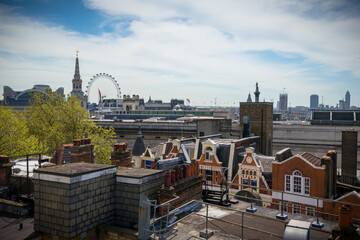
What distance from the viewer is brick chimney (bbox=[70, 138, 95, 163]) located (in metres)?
17.9

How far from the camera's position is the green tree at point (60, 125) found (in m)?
37.3

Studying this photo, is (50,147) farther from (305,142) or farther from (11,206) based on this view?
(305,142)

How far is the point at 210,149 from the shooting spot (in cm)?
2822

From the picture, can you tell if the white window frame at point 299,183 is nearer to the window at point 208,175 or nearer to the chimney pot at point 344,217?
the window at point 208,175

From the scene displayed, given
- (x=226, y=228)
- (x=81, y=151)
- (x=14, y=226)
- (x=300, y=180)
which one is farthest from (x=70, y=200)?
(x=300, y=180)

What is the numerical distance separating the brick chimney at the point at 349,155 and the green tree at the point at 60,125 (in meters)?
28.0

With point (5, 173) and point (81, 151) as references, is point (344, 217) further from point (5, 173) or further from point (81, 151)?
point (5, 173)

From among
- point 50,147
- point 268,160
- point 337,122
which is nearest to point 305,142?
point 337,122

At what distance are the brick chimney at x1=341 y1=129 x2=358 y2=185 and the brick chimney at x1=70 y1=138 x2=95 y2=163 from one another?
27455mm

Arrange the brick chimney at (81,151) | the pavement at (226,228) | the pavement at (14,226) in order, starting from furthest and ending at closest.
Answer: the brick chimney at (81,151)
the pavement at (14,226)
the pavement at (226,228)

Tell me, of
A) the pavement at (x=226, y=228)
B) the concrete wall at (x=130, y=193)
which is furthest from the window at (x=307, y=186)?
the concrete wall at (x=130, y=193)

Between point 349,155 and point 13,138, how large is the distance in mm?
38278

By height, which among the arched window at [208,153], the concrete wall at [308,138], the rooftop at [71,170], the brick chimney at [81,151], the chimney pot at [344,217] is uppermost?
the rooftop at [71,170]

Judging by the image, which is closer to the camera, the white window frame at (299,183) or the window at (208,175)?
the white window frame at (299,183)
